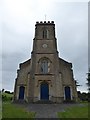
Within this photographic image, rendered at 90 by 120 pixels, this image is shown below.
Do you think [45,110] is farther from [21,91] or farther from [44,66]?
[44,66]

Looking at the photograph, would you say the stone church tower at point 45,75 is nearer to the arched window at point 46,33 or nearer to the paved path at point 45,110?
the arched window at point 46,33

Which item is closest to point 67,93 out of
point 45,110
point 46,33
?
point 46,33

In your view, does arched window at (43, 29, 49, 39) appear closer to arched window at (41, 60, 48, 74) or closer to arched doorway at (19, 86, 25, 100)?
arched window at (41, 60, 48, 74)

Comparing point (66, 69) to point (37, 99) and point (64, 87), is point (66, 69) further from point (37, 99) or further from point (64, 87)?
point (37, 99)

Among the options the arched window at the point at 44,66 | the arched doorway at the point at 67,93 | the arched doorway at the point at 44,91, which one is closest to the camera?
the arched doorway at the point at 44,91

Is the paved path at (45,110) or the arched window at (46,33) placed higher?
the arched window at (46,33)

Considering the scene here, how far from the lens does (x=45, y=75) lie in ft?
114

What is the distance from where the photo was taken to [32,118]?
55.7 ft

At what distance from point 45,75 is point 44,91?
2.56 metres

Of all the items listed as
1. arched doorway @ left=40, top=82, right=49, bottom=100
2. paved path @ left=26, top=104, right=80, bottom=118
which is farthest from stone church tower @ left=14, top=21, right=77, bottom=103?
paved path @ left=26, top=104, right=80, bottom=118

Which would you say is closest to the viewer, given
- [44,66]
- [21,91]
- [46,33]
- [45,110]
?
[45,110]

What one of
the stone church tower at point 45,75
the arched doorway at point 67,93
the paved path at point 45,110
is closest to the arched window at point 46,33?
the stone church tower at point 45,75

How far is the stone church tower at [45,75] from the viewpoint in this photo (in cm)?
3372

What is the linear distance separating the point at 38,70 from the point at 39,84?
2.33 metres
